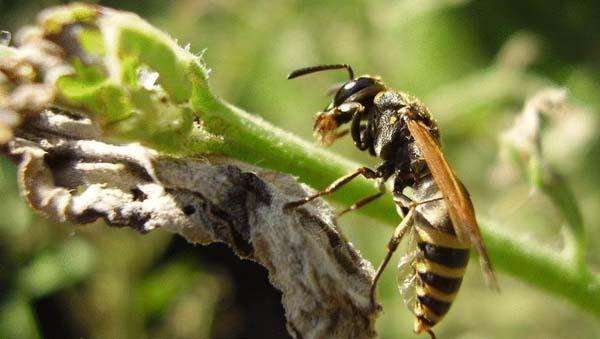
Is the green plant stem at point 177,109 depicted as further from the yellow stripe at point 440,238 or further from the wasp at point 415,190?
the yellow stripe at point 440,238

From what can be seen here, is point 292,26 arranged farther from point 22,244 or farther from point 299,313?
point 299,313

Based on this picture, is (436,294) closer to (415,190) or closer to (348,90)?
(415,190)

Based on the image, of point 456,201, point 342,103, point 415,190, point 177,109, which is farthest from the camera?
point 342,103

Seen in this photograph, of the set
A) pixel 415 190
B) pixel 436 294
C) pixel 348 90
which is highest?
pixel 348 90

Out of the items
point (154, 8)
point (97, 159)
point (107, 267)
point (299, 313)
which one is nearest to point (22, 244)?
point (107, 267)

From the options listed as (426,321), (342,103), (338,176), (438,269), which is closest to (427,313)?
(426,321)

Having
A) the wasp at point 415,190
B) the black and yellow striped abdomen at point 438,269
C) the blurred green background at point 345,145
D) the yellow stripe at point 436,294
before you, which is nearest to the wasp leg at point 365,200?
the wasp at point 415,190
